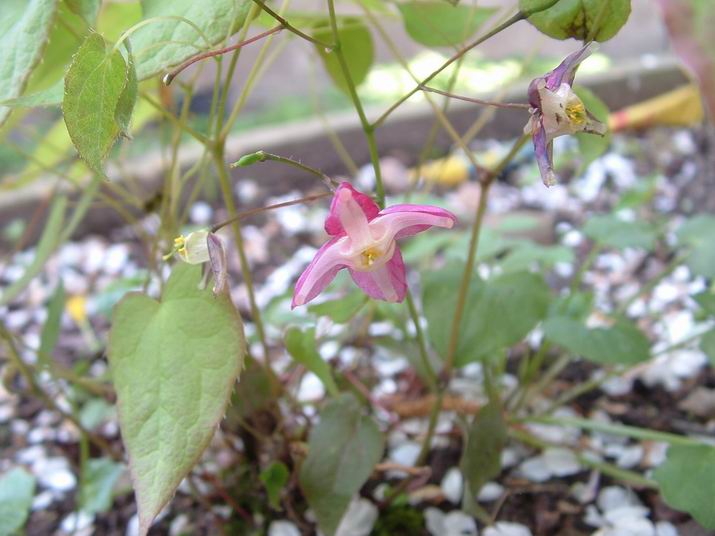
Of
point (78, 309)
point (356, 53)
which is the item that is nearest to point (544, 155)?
point (356, 53)

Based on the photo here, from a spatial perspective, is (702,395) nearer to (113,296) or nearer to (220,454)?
(220,454)

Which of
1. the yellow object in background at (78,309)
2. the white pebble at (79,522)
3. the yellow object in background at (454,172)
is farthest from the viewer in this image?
the yellow object in background at (454,172)

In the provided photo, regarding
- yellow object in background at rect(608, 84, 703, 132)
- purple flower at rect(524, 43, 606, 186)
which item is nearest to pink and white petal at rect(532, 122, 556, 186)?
purple flower at rect(524, 43, 606, 186)

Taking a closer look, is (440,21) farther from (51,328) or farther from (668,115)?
(668,115)

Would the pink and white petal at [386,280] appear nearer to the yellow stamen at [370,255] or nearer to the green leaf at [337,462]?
the yellow stamen at [370,255]

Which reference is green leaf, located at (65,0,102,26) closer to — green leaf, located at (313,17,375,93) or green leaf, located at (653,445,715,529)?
green leaf, located at (313,17,375,93)

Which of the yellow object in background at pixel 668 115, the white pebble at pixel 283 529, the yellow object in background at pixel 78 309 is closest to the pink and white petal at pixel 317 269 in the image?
the white pebble at pixel 283 529

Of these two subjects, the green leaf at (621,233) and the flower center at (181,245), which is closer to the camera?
the flower center at (181,245)
